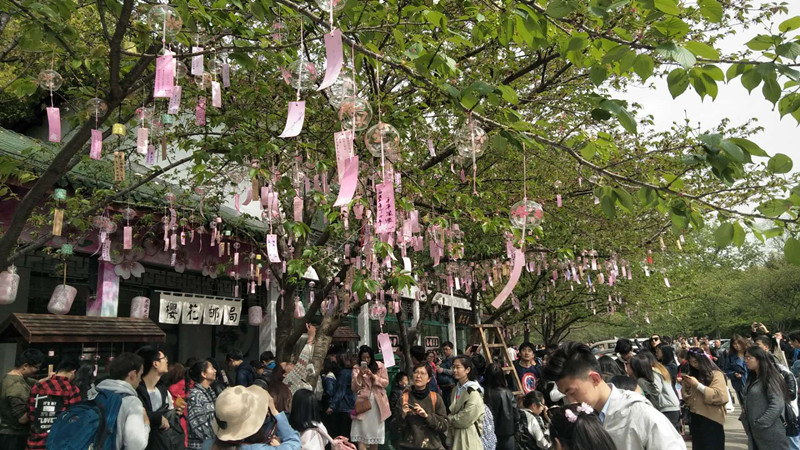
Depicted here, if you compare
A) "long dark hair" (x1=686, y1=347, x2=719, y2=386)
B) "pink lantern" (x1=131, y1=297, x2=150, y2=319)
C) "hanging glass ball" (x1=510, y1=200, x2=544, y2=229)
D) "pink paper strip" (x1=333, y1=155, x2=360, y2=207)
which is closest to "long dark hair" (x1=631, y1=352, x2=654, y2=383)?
"long dark hair" (x1=686, y1=347, x2=719, y2=386)

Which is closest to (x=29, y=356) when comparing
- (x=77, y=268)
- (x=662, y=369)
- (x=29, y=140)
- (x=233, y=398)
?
(x=77, y=268)

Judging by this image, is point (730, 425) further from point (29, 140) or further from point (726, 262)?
point (726, 262)

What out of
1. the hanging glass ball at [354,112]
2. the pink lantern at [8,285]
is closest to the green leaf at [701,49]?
the hanging glass ball at [354,112]

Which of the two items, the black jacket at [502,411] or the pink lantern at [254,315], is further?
the pink lantern at [254,315]

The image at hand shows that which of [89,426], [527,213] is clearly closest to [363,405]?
[89,426]

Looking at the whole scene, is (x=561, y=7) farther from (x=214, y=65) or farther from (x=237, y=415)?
(x=214, y=65)

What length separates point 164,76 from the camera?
12.6ft

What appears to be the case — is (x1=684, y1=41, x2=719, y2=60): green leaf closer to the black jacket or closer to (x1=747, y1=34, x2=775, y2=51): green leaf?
(x1=747, y1=34, x2=775, y2=51): green leaf

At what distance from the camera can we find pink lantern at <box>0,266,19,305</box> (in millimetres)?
7453

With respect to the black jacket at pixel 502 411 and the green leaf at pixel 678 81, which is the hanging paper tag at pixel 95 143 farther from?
the black jacket at pixel 502 411

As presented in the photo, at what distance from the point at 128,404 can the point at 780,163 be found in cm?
481

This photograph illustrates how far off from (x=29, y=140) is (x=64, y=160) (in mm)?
6417

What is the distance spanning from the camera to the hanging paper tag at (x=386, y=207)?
3549mm

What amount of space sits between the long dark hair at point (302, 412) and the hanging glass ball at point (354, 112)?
268 cm
